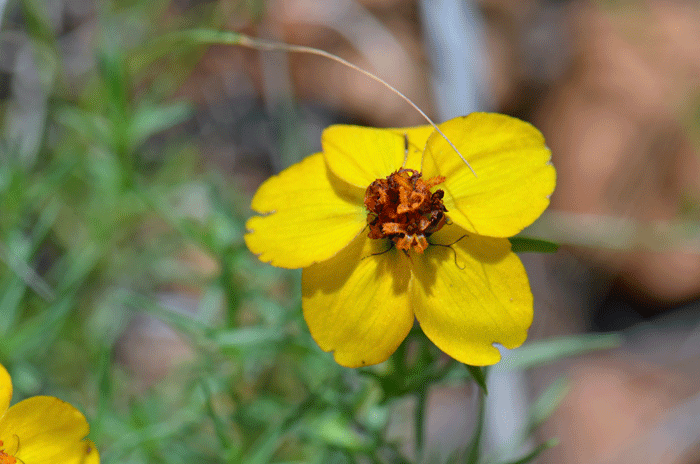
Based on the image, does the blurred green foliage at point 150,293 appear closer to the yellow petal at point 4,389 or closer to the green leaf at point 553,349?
the green leaf at point 553,349

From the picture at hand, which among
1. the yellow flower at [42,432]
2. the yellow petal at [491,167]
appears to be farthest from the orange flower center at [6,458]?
the yellow petal at [491,167]

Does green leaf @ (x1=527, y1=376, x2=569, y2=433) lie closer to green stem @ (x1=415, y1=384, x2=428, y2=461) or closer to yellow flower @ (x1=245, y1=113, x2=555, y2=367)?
green stem @ (x1=415, y1=384, x2=428, y2=461)

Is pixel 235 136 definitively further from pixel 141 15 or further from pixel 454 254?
pixel 454 254

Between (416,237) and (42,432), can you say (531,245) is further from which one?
(42,432)

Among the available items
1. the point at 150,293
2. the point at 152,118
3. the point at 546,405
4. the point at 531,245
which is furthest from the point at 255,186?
the point at 531,245

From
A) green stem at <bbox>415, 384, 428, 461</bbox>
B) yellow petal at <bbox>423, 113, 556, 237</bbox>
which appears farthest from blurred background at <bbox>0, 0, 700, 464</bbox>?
yellow petal at <bbox>423, 113, 556, 237</bbox>

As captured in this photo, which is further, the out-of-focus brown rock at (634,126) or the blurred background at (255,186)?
the out-of-focus brown rock at (634,126)
